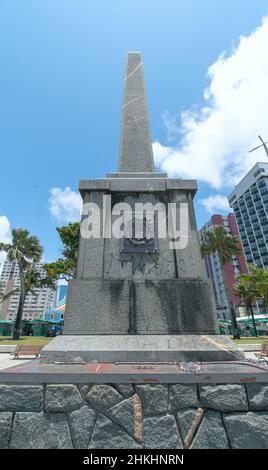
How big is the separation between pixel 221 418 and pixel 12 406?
1.93m

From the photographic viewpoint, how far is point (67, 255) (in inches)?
963

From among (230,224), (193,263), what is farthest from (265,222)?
(193,263)

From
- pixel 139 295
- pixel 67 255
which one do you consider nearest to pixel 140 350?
pixel 139 295

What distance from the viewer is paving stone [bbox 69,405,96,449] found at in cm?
215

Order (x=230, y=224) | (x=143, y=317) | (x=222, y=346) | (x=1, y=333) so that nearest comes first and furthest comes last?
(x=222, y=346)
(x=143, y=317)
(x=1, y=333)
(x=230, y=224)

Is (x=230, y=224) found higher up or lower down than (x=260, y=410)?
higher up

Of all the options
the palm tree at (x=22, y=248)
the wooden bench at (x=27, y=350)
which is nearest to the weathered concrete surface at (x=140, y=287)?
the wooden bench at (x=27, y=350)

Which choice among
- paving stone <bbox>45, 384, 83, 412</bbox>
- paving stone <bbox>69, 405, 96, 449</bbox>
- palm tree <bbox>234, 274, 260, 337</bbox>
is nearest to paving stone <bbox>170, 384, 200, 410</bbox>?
paving stone <bbox>69, 405, 96, 449</bbox>

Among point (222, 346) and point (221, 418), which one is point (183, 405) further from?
point (222, 346)

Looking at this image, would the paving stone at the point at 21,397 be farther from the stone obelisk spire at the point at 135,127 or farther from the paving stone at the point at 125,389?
the stone obelisk spire at the point at 135,127

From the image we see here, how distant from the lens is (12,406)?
7.43 ft

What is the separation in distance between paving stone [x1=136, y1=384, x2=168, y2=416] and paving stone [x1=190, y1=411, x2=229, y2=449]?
356 millimetres

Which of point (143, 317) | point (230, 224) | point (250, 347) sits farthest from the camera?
point (230, 224)

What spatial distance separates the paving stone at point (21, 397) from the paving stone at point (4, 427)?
5 centimetres
